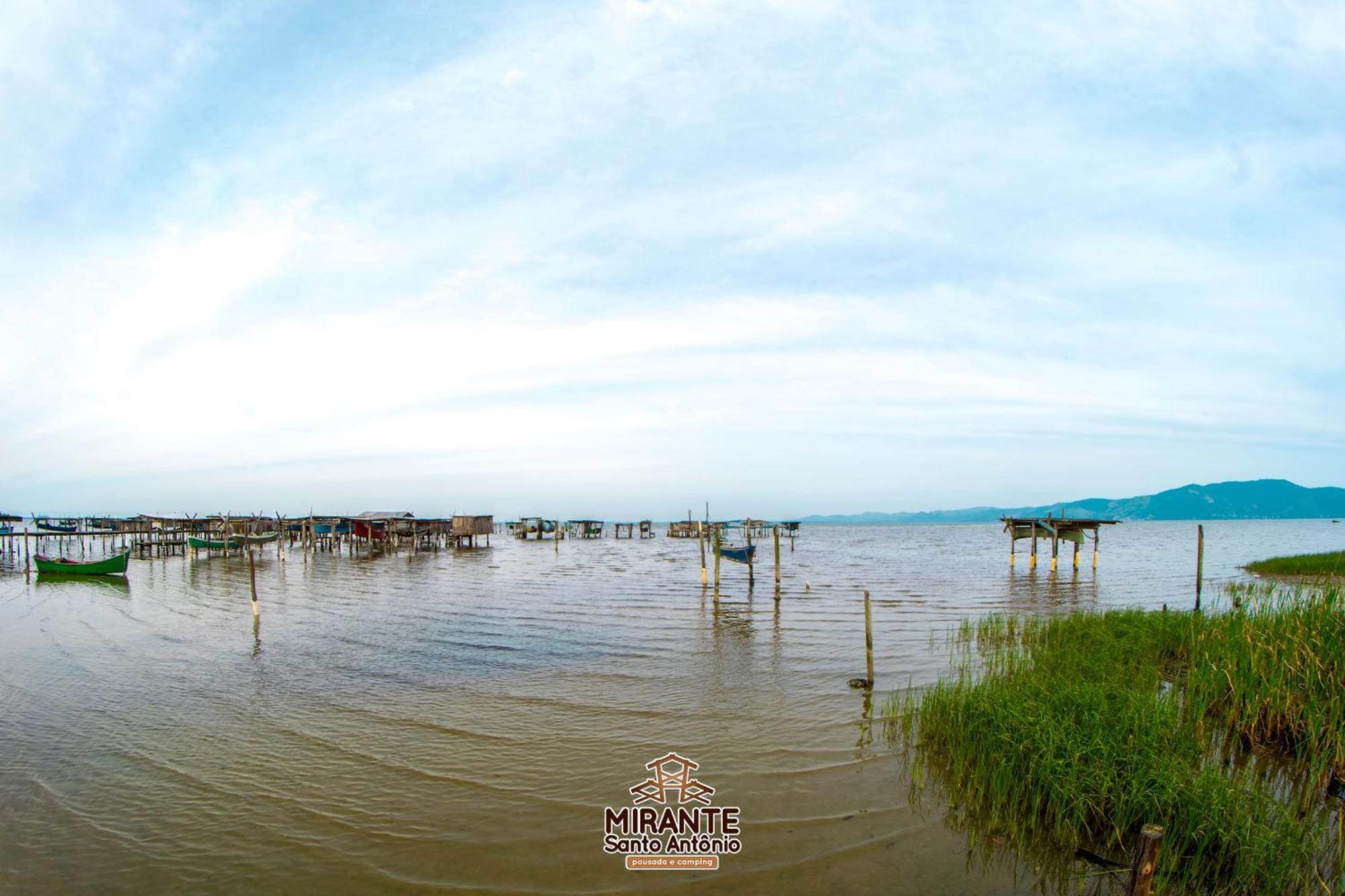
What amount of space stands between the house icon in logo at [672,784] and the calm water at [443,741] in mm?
167

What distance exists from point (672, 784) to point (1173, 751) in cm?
526

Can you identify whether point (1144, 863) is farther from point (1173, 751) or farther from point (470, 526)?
point (470, 526)

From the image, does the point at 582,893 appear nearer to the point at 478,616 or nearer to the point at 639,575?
the point at 478,616

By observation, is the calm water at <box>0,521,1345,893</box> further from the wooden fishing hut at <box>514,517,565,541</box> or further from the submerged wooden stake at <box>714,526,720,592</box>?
the wooden fishing hut at <box>514,517,565,541</box>

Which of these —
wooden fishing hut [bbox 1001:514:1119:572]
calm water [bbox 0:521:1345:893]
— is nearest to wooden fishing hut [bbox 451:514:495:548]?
calm water [bbox 0:521:1345:893]

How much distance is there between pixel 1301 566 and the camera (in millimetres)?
29734

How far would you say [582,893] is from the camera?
5.66 m

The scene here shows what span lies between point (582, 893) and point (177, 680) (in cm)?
1115

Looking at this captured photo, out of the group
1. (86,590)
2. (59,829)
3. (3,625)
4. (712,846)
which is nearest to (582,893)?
(712,846)

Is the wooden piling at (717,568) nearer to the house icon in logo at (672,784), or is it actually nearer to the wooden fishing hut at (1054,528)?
the house icon in logo at (672,784)

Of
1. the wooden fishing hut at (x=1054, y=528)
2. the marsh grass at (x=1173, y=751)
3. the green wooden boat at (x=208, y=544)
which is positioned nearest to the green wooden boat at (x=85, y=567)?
the green wooden boat at (x=208, y=544)

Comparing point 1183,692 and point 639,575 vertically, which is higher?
point 1183,692

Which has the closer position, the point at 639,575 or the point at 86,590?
the point at 86,590

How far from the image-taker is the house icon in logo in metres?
7.52
